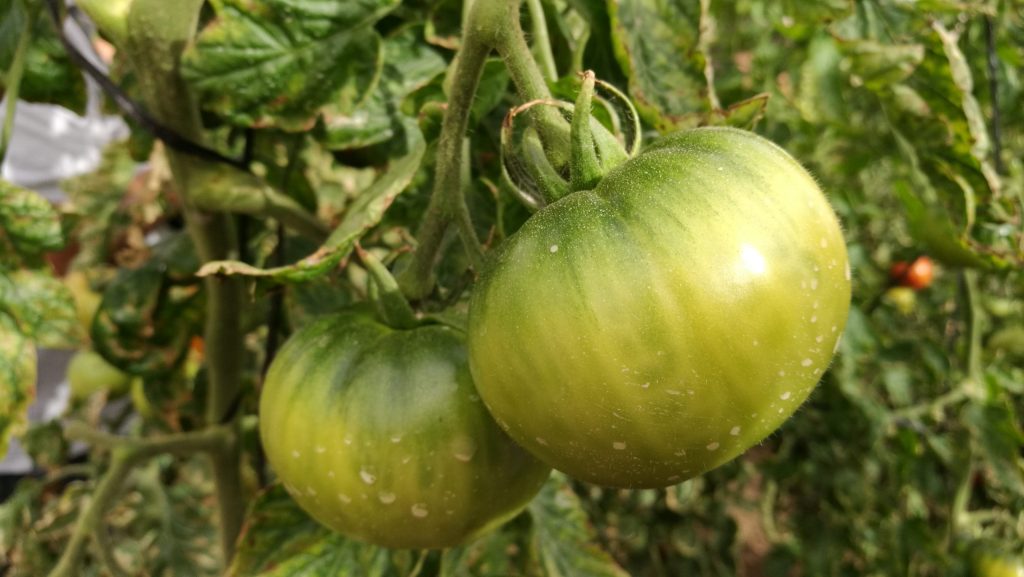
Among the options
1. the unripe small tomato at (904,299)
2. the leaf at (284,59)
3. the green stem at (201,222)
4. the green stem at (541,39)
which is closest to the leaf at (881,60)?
the green stem at (541,39)

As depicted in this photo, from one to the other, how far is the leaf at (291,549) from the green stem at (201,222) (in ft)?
0.69

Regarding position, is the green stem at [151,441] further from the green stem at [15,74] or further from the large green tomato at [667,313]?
the large green tomato at [667,313]

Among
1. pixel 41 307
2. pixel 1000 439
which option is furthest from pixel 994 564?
pixel 41 307

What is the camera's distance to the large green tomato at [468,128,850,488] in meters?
0.37

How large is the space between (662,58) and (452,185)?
0.76 feet

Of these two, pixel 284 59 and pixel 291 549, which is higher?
pixel 284 59

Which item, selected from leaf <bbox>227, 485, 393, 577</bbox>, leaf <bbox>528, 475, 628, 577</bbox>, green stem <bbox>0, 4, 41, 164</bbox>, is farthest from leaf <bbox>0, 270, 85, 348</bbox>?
leaf <bbox>528, 475, 628, 577</bbox>

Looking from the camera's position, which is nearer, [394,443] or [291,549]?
[394,443]

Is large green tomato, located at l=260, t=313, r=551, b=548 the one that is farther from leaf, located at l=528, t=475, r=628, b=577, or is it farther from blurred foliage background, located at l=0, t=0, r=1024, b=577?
leaf, located at l=528, t=475, r=628, b=577

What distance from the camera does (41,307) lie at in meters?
0.70

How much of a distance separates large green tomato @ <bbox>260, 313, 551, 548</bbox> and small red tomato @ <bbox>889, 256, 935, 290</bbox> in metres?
1.25

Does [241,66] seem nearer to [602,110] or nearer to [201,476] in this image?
[602,110]

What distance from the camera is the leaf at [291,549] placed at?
2.28 feet

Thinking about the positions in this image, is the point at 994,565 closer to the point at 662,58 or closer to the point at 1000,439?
the point at 1000,439
